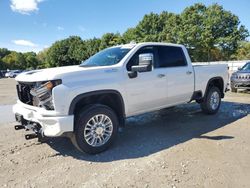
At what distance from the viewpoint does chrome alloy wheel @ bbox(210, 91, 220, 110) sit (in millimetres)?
7420

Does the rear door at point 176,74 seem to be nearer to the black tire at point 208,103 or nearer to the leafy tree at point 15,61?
the black tire at point 208,103

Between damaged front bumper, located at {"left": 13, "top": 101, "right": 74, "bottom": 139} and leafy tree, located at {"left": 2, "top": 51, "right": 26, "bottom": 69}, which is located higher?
leafy tree, located at {"left": 2, "top": 51, "right": 26, "bottom": 69}

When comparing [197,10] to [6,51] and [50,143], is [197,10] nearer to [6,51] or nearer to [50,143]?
[50,143]

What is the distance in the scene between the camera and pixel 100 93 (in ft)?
15.1

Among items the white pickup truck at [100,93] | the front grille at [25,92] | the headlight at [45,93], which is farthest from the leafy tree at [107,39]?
the headlight at [45,93]

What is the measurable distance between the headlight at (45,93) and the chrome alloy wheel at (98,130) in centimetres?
74

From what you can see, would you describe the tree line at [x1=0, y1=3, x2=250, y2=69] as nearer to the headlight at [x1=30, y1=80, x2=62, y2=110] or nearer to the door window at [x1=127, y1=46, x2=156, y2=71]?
the door window at [x1=127, y1=46, x2=156, y2=71]

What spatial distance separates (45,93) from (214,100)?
5.03 meters

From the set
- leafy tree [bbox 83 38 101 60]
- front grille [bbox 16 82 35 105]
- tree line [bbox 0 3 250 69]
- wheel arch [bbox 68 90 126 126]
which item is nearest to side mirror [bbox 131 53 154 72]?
wheel arch [bbox 68 90 126 126]

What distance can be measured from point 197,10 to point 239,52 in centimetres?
1191

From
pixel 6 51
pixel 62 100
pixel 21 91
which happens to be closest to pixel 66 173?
pixel 62 100

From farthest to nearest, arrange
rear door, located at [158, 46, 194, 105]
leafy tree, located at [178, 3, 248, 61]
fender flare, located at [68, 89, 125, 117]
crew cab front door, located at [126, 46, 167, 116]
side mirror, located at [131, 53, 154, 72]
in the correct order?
1. leafy tree, located at [178, 3, 248, 61]
2. rear door, located at [158, 46, 194, 105]
3. crew cab front door, located at [126, 46, 167, 116]
4. side mirror, located at [131, 53, 154, 72]
5. fender flare, located at [68, 89, 125, 117]

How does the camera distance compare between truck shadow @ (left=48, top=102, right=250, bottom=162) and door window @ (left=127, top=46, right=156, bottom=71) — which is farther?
door window @ (left=127, top=46, right=156, bottom=71)

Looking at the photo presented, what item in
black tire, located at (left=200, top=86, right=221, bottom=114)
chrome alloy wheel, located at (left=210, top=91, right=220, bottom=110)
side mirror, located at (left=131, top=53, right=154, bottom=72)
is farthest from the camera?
chrome alloy wheel, located at (left=210, top=91, right=220, bottom=110)
